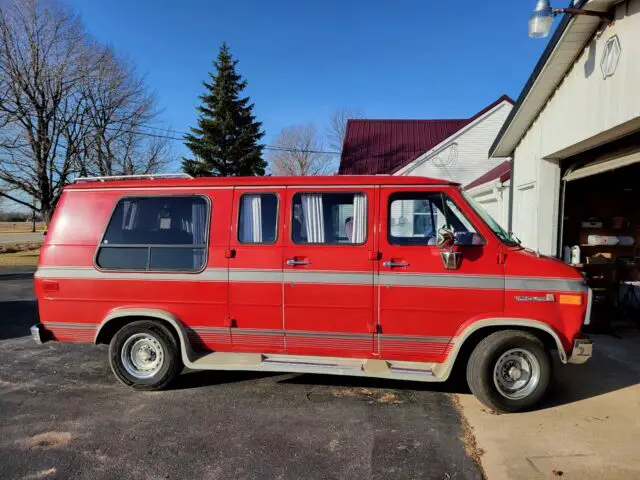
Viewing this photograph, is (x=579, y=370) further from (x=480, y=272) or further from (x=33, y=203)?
(x=33, y=203)

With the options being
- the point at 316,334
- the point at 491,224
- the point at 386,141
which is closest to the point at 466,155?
the point at 386,141

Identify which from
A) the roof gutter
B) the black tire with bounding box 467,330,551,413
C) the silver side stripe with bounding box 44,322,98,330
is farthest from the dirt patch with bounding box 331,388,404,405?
the roof gutter

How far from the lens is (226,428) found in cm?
383

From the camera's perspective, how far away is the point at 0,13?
17.6 m

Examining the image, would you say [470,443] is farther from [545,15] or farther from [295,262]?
[545,15]

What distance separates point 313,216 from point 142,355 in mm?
2446

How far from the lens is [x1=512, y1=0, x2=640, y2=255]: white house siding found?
4.94 m

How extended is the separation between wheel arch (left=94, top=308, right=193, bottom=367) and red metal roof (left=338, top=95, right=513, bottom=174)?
52.1 ft

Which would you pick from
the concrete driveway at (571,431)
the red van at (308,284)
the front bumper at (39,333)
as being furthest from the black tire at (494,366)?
the front bumper at (39,333)

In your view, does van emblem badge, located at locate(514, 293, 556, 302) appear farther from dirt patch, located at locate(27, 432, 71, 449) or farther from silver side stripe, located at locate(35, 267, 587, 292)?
dirt patch, located at locate(27, 432, 71, 449)

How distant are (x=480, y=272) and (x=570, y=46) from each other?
4166mm

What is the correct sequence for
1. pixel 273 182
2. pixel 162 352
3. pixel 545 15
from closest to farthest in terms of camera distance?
pixel 273 182 → pixel 162 352 → pixel 545 15

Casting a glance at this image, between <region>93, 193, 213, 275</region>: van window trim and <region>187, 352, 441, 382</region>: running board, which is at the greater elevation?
<region>93, 193, 213, 275</region>: van window trim

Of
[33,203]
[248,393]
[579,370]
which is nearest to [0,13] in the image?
[33,203]
